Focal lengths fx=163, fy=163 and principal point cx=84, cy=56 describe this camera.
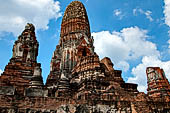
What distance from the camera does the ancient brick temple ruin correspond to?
10.7 m

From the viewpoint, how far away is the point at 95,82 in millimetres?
15578

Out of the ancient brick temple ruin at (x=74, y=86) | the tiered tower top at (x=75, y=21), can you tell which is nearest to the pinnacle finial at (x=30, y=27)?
the ancient brick temple ruin at (x=74, y=86)

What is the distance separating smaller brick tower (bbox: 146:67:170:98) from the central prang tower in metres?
8.81

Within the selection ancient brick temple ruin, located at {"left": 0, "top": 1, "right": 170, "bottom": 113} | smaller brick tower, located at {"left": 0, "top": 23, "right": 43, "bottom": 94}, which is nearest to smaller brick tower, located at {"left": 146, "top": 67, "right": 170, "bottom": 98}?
ancient brick temple ruin, located at {"left": 0, "top": 1, "right": 170, "bottom": 113}

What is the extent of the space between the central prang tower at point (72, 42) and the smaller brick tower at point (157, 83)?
28.9 feet

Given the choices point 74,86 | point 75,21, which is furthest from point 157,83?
point 75,21

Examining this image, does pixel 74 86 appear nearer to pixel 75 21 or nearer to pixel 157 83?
pixel 157 83

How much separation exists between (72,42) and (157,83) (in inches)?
573

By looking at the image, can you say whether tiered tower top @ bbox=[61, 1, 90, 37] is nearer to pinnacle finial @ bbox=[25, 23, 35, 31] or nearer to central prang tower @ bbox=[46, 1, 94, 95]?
central prang tower @ bbox=[46, 1, 94, 95]

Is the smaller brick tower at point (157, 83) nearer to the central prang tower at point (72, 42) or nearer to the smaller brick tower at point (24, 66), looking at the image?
the central prang tower at point (72, 42)

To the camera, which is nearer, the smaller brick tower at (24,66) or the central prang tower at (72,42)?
the smaller brick tower at (24,66)

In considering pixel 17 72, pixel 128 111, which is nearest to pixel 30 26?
pixel 17 72

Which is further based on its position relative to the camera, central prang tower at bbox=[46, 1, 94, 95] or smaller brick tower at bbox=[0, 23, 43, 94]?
central prang tower at bbox=[46, 1, 94, 95]

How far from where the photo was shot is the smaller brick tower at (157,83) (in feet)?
66.9
